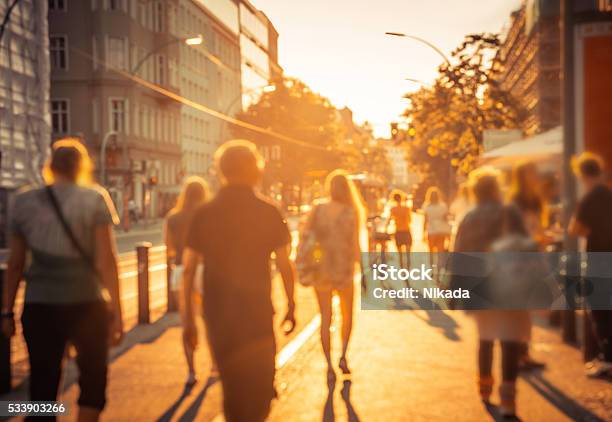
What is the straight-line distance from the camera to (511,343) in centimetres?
625

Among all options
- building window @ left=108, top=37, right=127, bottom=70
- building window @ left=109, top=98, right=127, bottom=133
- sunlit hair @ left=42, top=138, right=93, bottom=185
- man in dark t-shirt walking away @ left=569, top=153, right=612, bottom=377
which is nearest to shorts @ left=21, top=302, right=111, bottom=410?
sunlit hair @ left=42, top=138, right=93, bottom=185

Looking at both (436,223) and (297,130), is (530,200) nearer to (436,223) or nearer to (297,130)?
(436,223)

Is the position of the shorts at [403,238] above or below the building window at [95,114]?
below

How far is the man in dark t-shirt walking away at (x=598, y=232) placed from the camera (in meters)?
7.52

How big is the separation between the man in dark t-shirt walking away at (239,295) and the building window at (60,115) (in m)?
53.6

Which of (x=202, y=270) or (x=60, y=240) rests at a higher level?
(x=60, y=240)

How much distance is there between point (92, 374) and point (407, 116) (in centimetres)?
2860

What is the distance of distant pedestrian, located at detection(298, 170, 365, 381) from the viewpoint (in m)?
8.05

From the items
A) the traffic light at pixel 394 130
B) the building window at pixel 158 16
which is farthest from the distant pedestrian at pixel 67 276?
the building window at pixel 158 16

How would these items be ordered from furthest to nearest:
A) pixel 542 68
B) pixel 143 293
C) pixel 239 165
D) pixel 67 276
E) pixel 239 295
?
pixel 542 68 < pixel 143 293 < pixel 67 276 < pixel 239 165 < pixel 239 295

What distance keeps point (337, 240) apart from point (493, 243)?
2306mm

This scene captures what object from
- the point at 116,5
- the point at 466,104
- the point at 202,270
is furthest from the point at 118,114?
the point at 202,270

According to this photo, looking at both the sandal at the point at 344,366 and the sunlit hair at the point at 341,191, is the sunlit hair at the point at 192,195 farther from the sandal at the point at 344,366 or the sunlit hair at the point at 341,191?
the sandal at the point at 344,366

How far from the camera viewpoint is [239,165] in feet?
15.5
